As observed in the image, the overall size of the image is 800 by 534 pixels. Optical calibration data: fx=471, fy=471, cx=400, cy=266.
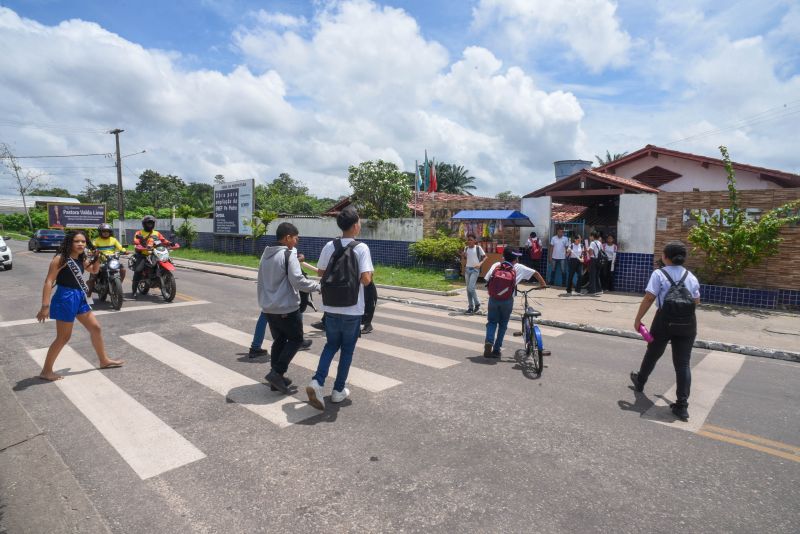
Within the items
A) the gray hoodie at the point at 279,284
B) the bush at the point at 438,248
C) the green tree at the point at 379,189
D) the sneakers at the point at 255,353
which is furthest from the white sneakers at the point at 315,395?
the green tree at the point at 379,189

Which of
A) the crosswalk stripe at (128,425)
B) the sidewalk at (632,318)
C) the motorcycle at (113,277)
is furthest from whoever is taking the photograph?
the motorcycle at (113,277)

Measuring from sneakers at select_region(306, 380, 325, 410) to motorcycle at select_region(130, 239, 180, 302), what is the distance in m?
7.29

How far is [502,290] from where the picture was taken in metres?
6.20

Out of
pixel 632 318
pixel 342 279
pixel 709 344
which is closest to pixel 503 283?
pixel 342 279

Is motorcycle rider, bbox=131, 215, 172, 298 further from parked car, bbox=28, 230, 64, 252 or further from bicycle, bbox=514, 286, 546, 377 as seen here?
parked car, bbox=28, 230, 64, 252

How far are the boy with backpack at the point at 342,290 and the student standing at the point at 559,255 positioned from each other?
412 inches

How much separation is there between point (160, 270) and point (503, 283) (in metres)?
7.88

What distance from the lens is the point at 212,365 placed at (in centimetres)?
580

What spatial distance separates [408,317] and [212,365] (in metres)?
4.64

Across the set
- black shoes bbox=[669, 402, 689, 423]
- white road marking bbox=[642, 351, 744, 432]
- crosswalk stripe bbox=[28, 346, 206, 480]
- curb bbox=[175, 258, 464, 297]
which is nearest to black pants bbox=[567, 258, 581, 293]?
curb bbox=[175, 258, 464, 297]

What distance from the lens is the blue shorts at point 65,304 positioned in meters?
5.09

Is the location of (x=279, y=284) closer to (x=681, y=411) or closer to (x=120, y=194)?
(x=681, y=411)

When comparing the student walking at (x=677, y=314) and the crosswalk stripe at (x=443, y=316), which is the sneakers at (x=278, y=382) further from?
the crosswalk stripe at (x=443, y=316)

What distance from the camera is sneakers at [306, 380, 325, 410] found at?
14.0ft
